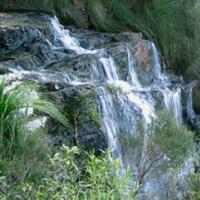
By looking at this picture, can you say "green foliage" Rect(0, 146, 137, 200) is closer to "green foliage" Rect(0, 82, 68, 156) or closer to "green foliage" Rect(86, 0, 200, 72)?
"green foliage" Rect(0, 82, 68, 156)

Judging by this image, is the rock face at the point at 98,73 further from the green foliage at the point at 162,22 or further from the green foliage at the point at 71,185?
the green foliage at the point at 71,185

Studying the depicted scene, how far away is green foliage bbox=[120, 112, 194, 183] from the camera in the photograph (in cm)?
460

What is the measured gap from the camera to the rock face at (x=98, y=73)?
4863 millimetres

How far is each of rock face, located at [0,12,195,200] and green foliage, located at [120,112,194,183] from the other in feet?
0.40

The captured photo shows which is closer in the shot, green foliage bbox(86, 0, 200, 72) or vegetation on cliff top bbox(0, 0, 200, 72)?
vegetation on cliff top bbox(0, 0, 200, 72)

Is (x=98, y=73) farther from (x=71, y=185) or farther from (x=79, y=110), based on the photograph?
(x=71, y=185)

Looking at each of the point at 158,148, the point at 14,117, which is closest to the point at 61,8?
the point at 158,148

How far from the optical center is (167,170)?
470 cm

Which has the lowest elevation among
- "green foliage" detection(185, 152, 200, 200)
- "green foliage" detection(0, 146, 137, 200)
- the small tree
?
"green foliage" detection(185, 152, 200, 200)

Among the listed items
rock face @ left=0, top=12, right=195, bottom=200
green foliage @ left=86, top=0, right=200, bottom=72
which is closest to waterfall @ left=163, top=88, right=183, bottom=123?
rock face @ left=0, top=12, right=195, bottom=200

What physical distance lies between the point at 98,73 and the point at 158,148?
2.17 m

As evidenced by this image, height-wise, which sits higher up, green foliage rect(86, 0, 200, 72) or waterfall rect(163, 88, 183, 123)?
green foliage rect(86, 0, 200, 72)

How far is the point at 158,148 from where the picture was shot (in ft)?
15.1

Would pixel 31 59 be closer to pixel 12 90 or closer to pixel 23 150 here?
pixel 12 90
